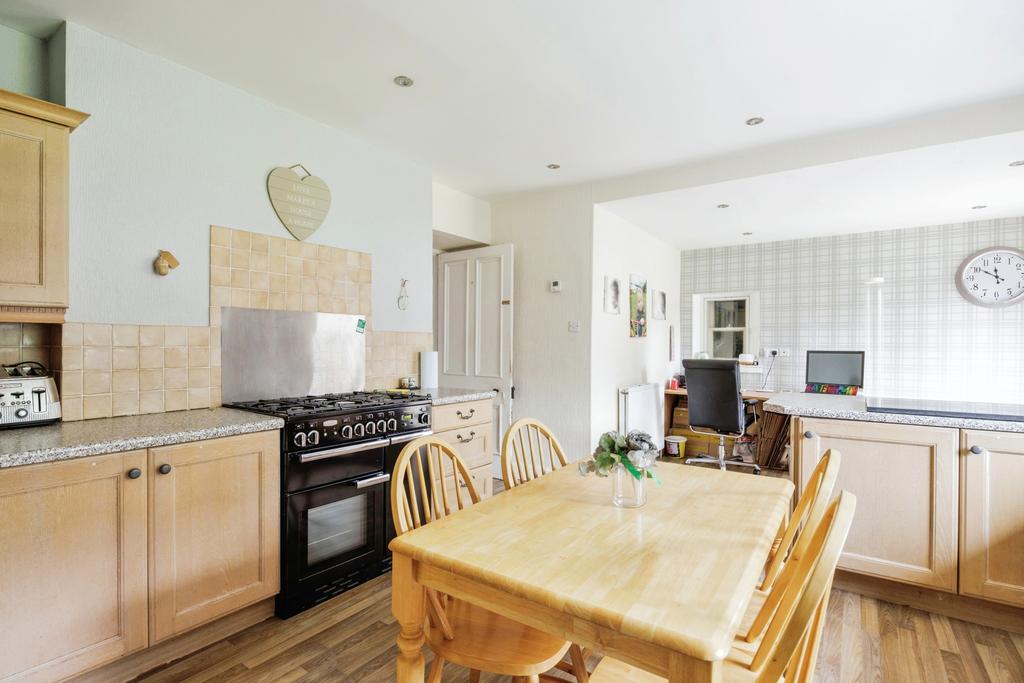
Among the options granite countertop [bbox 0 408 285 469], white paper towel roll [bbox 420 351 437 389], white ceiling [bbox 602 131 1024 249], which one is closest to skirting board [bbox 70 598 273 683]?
granite countertop [bbox 0 408 285 469]

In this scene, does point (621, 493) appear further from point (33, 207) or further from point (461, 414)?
point (33, 207)

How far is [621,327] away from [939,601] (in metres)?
2.81

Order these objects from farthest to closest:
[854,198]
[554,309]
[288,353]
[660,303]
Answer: [660,303] < [554,309] < [854,198] < [288,353]

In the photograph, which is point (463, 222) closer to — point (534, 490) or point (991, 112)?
point (534, 490)

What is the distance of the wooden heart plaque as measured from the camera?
9.11 feet

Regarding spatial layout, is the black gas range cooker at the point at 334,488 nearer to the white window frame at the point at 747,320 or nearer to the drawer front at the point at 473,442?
the drawer front at the point at 473,442

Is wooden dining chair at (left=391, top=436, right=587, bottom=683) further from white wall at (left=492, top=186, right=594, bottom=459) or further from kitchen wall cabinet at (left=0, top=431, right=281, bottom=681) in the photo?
white wall at (left=492, top=186, right=594, bottom=459)

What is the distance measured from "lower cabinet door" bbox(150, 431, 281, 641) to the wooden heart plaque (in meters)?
1.29

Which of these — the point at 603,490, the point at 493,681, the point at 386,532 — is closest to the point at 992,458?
the point at 603,490

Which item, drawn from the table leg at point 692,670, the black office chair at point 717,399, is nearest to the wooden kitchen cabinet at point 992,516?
the table leg at point 692,670

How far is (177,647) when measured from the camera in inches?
77.0

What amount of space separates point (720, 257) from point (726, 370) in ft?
6.75

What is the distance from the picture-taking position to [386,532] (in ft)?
8.67

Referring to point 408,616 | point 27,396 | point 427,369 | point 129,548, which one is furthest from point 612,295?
point 27,396
